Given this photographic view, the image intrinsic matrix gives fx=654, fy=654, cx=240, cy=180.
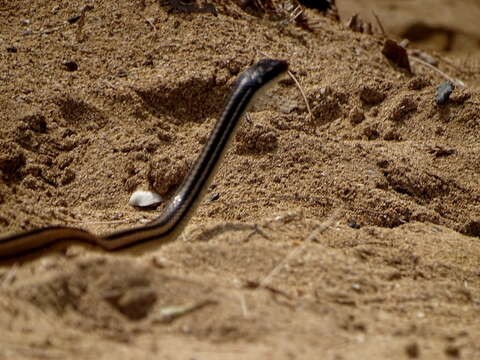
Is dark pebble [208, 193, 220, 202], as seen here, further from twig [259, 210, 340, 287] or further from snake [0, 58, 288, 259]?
twig [259, 210, 340, 287]

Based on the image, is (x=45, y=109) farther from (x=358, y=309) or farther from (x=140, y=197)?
(x=358, y=309)

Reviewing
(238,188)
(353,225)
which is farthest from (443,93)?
(238,188)

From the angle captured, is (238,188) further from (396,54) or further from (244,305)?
(396,54)

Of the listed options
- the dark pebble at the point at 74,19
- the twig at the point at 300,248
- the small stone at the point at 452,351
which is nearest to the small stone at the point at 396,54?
the twig at the point at 300,248

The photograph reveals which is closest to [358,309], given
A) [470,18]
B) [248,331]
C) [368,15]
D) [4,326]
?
[248,331]

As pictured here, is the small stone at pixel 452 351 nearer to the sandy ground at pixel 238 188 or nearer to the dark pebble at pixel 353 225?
the sandy ground at pixel 238 188
